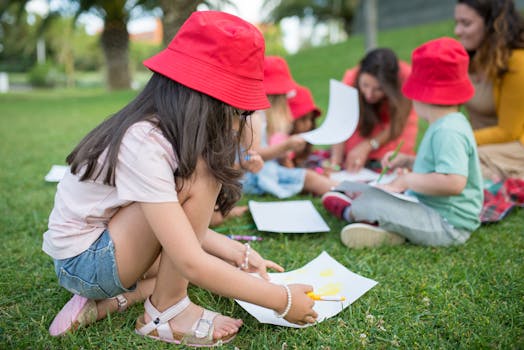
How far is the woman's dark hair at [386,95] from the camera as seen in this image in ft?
9.22

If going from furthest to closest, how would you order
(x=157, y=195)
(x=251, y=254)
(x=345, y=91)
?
(x=345, y=91) → (x=251, y=254) → (x=157, y=195)

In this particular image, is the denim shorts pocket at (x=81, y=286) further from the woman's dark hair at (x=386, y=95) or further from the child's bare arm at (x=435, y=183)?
the woman's dark hair at (x=386, y=95)

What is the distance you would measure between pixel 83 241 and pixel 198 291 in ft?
1.43

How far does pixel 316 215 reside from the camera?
2.22 meters

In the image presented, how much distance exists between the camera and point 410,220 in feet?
6.13

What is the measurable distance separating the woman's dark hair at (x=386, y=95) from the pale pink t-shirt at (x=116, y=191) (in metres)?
1.98

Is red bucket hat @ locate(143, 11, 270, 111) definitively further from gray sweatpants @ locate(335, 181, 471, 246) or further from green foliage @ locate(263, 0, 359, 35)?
green foliage @ locate(263, 0, 359, 35)

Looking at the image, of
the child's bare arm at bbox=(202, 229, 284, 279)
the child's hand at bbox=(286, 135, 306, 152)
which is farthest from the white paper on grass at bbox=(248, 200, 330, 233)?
the child's bare arm at bbox=(202, 229, 284, 279)

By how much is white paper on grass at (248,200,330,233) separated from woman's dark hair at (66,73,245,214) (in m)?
0.86

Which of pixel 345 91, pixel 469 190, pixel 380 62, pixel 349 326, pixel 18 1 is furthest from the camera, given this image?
pixel 18 1

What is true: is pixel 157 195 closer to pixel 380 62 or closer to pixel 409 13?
pixel 380 62

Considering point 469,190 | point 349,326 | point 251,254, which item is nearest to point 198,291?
point 251,254

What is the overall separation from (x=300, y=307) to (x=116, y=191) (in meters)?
0.55

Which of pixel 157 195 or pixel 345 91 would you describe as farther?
pixel 345 91
